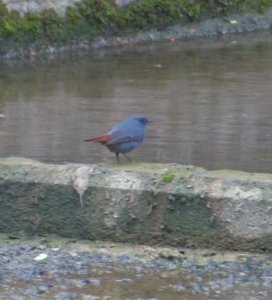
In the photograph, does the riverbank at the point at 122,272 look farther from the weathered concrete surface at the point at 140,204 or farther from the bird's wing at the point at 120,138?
the bird's wing at the point at 120,138

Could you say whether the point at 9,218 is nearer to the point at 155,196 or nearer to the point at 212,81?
the point at 155,196

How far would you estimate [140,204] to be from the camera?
5.40 meters

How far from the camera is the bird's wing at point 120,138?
5793 millimetres

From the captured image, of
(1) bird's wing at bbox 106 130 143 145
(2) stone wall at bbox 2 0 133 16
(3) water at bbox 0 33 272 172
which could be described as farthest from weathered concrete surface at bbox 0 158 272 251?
(2) stone wall at bbox 2 0 133 16

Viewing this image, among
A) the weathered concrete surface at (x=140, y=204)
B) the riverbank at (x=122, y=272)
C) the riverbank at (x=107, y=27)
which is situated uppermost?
the riverbank at (x=107, y=27)

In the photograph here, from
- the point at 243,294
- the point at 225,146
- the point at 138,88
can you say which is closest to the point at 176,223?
the point at 243,294

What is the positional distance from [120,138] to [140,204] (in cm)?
53

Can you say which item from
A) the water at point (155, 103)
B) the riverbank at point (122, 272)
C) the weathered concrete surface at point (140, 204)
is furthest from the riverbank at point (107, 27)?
the riverbank at point (122, 272)

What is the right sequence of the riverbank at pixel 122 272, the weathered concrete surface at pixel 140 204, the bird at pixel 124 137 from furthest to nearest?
the bird at pixel 124 137, the weathered concrete surface at pixel 140 204, the riverbank at pixel 122 272

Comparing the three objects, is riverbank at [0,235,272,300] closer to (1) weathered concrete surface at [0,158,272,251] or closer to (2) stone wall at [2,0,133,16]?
(1) weathered concrete surface at [0,158,272,251]

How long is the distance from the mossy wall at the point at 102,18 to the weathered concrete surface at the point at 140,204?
472 cm

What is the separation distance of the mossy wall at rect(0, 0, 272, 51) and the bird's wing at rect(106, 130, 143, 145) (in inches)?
173

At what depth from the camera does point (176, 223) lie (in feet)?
17.7

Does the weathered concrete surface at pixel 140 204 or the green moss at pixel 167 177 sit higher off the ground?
the green moss at pixel 167 177
